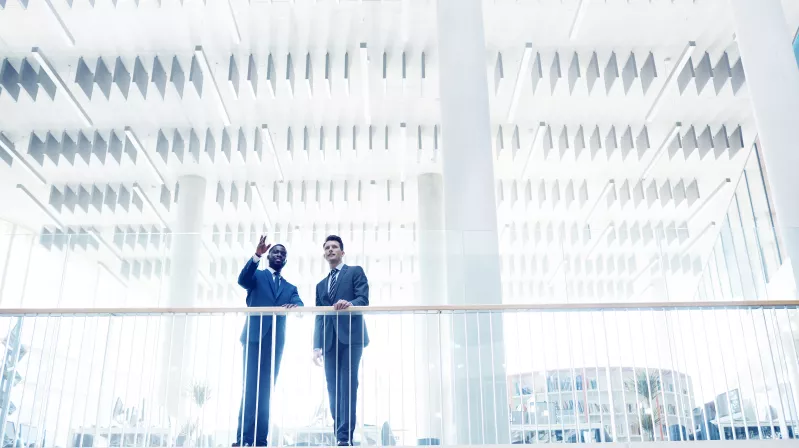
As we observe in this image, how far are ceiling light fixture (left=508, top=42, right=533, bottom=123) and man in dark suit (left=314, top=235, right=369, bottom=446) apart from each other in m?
5.33

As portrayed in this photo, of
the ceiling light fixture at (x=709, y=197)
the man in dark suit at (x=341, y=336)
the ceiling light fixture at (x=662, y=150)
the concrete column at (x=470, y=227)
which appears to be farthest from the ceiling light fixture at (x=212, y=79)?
the ceiling light fixture at (x=709, y=197)

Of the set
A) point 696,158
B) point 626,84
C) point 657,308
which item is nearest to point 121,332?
point 657,308

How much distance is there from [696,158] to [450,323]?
8971mm

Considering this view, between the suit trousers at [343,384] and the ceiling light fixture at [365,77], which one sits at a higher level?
the ceiling light fixture at [365,77]

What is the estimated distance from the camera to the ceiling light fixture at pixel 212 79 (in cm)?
915

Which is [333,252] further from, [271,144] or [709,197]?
[709,197]

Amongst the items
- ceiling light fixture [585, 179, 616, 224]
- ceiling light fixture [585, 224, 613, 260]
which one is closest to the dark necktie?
ceiling light fixture [585, 224, 613, 260]

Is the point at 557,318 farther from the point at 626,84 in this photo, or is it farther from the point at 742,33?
the point at 626,84

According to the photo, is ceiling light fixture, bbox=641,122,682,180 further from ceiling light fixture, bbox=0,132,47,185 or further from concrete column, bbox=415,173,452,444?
ceiling light fixture, bbox=0,132,47,185

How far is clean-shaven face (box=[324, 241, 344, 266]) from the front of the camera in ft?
15.7

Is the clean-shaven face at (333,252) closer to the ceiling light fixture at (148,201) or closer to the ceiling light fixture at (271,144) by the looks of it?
the ceiling light fixture at (271,144)

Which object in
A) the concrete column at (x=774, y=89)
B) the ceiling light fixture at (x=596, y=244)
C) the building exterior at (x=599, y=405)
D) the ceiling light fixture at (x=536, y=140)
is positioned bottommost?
the building exterior at (x=599, y=405)

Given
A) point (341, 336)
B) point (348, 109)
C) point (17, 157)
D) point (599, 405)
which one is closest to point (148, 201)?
point (17, 157)

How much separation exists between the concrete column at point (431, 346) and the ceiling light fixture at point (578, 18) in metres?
4.25
